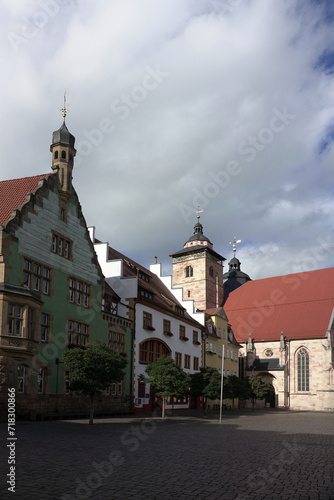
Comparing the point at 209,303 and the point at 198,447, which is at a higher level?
the point at 209,303

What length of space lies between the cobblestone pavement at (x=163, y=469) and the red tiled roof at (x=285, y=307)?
55.7 metres

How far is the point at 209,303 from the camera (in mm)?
81688

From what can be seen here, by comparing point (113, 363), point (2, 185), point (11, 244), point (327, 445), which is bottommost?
point (327, 445)

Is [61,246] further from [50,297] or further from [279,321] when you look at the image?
[279,321]

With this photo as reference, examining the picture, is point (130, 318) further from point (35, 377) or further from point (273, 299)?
point (273, 299)

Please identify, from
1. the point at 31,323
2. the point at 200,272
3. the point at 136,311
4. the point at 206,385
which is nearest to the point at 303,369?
the point at 200,272

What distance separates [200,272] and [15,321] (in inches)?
2326

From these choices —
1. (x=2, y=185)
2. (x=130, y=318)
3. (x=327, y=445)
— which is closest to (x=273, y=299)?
(x=130, y=318)

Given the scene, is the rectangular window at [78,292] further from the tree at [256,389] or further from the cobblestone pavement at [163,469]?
the tree at [256,389]

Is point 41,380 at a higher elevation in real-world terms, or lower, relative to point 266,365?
higher

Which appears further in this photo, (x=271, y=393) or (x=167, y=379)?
(x=271, y=393)

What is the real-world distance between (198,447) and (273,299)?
65384mm

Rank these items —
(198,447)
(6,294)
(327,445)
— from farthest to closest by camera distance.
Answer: (6,294) < (327,445) < (198,447)

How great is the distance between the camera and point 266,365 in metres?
72.3
